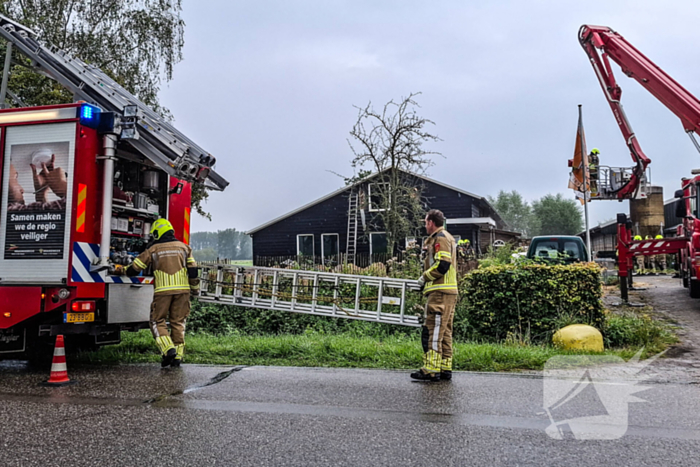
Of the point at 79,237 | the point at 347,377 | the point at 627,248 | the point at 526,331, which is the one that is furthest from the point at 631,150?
the point at 79,237

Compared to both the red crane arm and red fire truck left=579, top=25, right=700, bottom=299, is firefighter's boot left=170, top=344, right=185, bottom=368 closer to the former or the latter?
red fire truck left=579, top=25, right=700, bottom=299

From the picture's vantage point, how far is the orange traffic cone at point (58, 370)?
20.6 feet

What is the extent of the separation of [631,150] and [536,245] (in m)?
4.69

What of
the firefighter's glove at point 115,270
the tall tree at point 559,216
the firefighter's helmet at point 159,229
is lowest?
the firefighter's glove at point 115,270

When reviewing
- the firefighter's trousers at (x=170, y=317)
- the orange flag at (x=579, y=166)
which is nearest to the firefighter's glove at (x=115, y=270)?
the firefighter's trousers at (x=170, y=317)

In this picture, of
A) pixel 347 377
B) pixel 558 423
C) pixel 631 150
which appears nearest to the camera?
pixel 558 423

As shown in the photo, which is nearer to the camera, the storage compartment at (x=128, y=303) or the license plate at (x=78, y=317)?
the license plate at (x=78, y=317)

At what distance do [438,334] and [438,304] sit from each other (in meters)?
0.33

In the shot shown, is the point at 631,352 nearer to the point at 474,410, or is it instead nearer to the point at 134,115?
the point at 474,410

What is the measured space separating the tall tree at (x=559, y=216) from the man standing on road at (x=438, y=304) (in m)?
81.6

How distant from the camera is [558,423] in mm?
4531

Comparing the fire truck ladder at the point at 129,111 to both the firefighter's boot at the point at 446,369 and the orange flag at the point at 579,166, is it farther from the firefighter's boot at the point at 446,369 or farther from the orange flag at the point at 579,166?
the orange flag at the point at 579,166

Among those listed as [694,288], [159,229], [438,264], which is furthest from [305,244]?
[438,264]

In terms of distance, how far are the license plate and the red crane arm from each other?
1237cm
